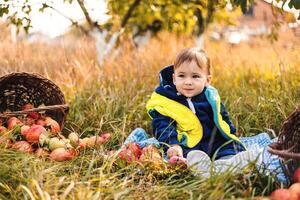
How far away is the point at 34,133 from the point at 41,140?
Result: 3.8 inches

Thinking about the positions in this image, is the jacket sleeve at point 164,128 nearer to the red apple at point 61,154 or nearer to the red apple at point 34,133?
the red apple at point 61,154

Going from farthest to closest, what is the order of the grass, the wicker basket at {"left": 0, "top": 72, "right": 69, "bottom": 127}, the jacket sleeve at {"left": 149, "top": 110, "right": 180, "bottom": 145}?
the wicker basket at {"left": 0, "top": 72, "right": 69, "bottom": 127}
the jacket sleeve at {"left": 149, "top": 110, "right": 180, "bottom": 145}
the grass

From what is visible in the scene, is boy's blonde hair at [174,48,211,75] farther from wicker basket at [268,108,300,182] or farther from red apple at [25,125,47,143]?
red apple at [25,125,47,143]

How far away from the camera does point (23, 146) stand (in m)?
3.50

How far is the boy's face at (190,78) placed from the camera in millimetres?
3842

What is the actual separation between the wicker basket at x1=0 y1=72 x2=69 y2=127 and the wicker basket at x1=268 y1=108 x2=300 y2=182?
6.21 ft

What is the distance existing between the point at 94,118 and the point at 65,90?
88 centimetres

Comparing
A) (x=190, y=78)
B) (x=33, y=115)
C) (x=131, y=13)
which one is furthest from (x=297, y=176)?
(x=131, y=13)

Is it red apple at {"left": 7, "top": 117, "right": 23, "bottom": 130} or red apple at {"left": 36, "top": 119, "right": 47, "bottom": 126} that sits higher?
red apple at {"left": 7, "top": 117, "right": 23, "bottom": 130}

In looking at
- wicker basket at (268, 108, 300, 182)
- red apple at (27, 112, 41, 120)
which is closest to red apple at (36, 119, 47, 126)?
red apple at (27, 112, 41, 120)

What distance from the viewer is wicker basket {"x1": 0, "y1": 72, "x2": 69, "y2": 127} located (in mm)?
4367

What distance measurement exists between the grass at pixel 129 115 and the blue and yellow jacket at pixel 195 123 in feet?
0.99

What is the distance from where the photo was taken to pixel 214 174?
2811 mm

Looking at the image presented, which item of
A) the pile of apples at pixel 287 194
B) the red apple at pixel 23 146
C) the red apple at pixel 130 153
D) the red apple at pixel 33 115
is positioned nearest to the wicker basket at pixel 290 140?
the pile of apples at pixel 287 194
